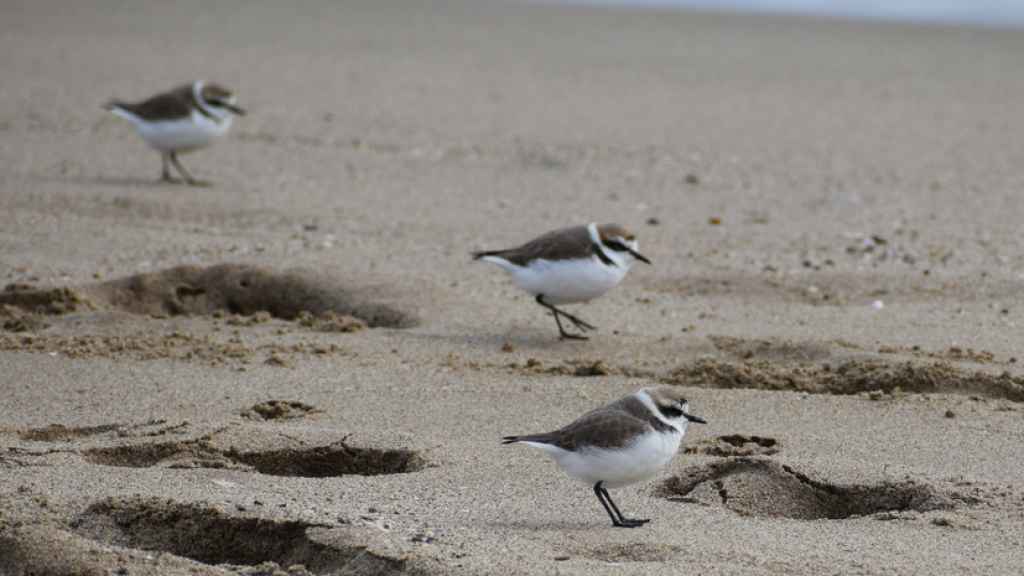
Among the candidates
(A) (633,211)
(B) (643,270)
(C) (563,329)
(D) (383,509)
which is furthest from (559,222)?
(D) (383,509)

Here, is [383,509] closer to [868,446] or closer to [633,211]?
[868,446]

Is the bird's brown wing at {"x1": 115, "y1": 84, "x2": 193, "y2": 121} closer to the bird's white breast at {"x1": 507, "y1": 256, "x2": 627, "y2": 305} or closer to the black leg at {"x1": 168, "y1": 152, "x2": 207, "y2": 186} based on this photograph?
the black leg at {"x1": 168, "y1": 152, "x2": 207, "y2": 186}

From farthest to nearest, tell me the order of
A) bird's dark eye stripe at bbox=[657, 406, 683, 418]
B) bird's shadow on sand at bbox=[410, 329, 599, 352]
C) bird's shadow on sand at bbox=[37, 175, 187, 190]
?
bird's shadow on sand at bbox=[37, 175, 187, 190], bird's shadow on sand at bbox=[410, 329, 599, 352], bird's dark eye stripe at bbox=[657, 406, 683, 418]

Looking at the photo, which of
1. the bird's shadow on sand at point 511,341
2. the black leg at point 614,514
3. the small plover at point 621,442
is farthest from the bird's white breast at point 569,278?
the black leg at point 614,514

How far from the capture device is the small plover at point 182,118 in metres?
10.7

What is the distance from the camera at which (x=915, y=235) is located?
9.66 meters

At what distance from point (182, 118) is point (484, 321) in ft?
13.1

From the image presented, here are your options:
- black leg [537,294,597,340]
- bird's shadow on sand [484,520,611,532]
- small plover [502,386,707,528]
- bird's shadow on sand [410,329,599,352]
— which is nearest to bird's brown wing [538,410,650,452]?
small plover [502,386,707,528]

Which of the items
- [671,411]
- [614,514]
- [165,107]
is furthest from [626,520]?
[165,107]

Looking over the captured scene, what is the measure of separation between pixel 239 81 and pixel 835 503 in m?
10.7

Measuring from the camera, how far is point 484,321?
7758mm

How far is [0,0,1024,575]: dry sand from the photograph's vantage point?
483cm

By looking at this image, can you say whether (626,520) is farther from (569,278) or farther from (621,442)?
(569,278)

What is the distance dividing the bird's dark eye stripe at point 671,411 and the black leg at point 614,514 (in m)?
0.34
